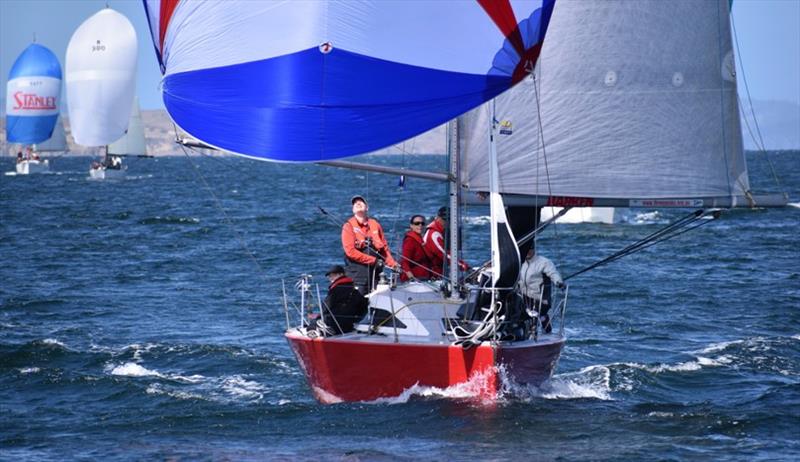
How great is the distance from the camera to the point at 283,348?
832 inches

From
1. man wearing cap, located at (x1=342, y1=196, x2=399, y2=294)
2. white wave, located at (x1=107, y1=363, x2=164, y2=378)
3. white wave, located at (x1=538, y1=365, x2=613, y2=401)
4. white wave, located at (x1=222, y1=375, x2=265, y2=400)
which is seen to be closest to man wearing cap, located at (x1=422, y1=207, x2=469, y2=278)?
man wearing cap, located at (x1=342, y1=196, x2=399, y2=294)

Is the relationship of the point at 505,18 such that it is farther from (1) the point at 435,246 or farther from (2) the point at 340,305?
(2) the point at 340,305

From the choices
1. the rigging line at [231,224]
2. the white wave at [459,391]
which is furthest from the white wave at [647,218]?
the white wave at [459,391]

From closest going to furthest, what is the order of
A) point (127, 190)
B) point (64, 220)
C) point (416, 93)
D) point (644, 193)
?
point (416, 93)
point (644, 193)
point (64, 220)
point (127, 190)

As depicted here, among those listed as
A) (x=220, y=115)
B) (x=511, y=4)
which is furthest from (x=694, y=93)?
(x=220, y=115)

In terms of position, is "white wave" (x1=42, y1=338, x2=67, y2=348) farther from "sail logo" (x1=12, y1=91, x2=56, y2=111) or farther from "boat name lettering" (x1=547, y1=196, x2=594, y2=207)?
"sail logo" (x1=12, y1=91, x2=56, y2=111)

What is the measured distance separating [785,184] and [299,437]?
69653mm

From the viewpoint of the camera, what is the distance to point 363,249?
53.0 ft

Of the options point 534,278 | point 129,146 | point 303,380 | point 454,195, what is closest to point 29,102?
point 129,146

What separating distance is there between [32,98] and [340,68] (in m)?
89.3

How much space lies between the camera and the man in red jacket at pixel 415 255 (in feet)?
54.2

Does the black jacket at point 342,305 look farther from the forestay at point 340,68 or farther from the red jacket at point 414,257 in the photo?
the forestay at point 340,68

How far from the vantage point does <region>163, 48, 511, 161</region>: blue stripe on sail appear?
44.5 feet

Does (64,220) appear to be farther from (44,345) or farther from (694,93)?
(694,93)
